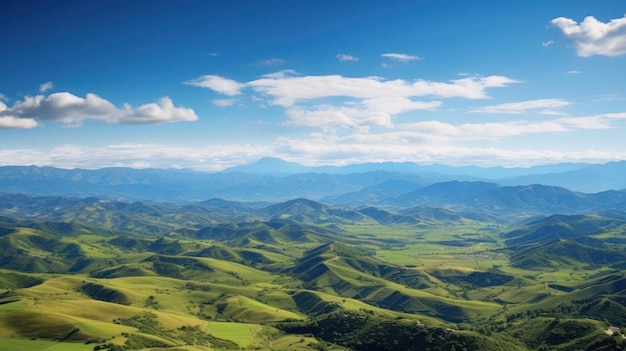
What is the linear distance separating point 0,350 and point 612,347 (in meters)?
255

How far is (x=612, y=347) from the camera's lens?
196250 mm

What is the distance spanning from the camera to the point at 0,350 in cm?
19975
